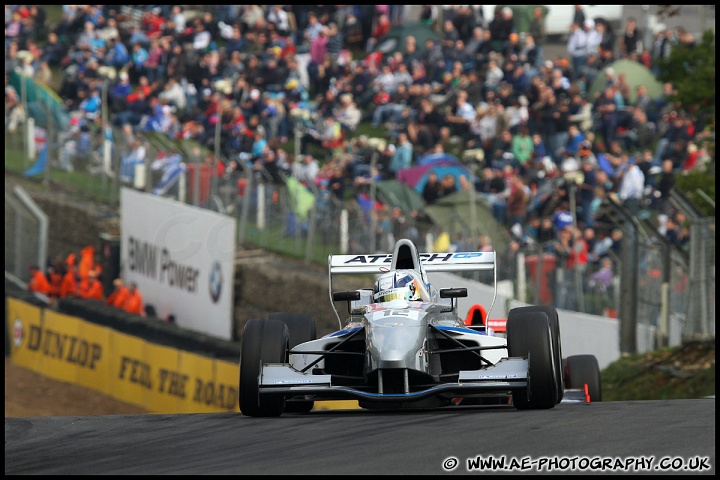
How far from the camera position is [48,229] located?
2789cm

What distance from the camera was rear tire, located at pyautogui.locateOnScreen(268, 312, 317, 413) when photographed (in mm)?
11523

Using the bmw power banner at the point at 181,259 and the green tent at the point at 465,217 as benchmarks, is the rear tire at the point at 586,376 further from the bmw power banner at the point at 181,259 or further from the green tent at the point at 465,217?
the bmw power banner at the point at 181,259

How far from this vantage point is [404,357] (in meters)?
9.88

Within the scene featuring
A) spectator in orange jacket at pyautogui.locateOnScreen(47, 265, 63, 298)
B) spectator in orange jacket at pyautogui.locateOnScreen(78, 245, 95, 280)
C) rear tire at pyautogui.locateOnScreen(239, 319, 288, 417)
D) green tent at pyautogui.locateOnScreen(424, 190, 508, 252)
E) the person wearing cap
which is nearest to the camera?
rear tire at pyautogui.locateOnScreen(239, 319, 288, 417)

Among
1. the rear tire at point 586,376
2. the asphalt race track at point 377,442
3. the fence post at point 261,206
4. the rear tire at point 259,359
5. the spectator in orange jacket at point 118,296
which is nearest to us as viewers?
the asphalt race track at point 377,442

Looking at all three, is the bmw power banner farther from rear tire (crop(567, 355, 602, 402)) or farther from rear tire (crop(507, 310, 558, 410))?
rear tire (crop(507, 310, 558, 410))

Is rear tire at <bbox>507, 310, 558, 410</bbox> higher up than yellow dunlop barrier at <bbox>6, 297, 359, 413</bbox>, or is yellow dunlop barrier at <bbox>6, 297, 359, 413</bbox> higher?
rear tire at <bbox>507, 310, 558, 410</bbox>

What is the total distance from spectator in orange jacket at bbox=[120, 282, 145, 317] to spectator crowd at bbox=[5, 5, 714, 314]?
6.46 feet

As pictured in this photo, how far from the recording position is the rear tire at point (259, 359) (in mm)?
10320

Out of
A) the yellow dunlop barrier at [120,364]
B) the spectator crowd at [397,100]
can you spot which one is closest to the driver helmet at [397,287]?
the spectator crowd at [397,100]

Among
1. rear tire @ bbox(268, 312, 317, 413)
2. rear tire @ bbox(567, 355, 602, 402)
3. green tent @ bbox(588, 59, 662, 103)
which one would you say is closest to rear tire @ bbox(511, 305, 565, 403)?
rear tire @ bbox(268, 312, 317, 413)

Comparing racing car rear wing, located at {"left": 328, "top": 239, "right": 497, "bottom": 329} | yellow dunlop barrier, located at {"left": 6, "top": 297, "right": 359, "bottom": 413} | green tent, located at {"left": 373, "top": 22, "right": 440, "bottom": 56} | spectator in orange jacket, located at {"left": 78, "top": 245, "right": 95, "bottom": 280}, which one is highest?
green tent, located at {"left": 373, "top": 22, "right": 440, "bottom": 56}

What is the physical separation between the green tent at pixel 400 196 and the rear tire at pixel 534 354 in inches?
401

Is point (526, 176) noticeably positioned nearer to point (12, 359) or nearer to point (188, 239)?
point (188, 239)
